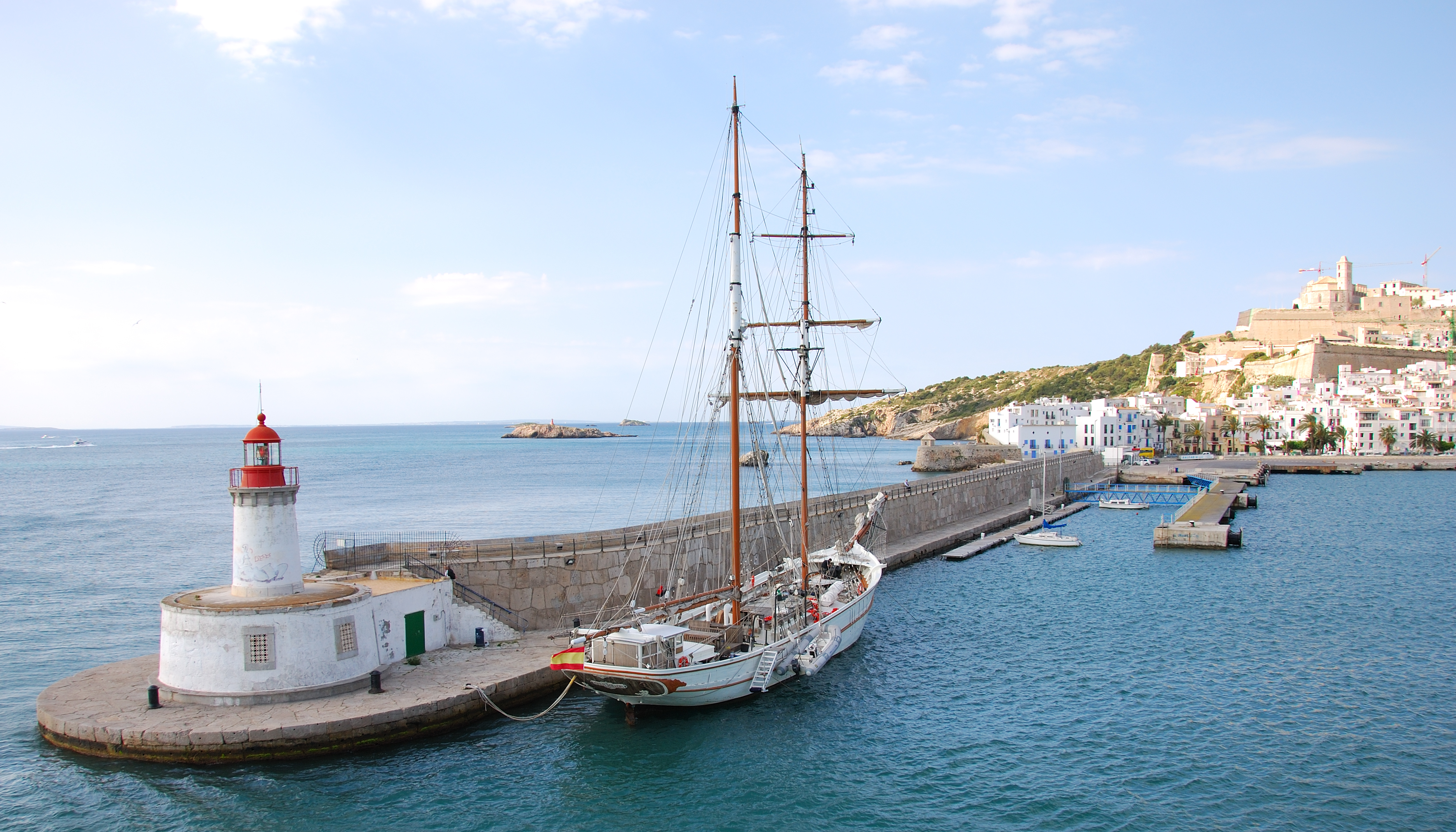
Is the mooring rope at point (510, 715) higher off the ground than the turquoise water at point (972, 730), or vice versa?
the mooring rope at point (510, 715)

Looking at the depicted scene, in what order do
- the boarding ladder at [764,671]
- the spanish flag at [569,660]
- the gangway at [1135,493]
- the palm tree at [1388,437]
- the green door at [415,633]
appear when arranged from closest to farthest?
the spanish flag at [569,660] < the green door at [415,633] < the boarding ladder at [764,671] < the gangway at [1135,493] < the palm tree at [1388,437]

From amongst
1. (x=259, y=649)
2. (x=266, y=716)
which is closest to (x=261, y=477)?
(x=259, y=649)

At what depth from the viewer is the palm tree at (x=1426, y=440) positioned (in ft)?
374

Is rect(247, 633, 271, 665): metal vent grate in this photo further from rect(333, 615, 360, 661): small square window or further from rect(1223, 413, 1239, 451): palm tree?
rect(1223, 413, 1239, 451): palm tree

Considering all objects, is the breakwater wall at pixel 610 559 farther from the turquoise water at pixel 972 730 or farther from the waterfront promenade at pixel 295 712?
the turquoise water at pixel 972 730

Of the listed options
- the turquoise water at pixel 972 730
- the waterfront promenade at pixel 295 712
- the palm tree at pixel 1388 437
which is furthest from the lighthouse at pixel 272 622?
the palm tree at pixel 1388 437

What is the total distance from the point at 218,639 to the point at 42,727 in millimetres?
4248

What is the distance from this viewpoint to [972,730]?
19.9m

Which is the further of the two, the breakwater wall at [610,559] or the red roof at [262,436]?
Result: the breakwater wall at [610,559]

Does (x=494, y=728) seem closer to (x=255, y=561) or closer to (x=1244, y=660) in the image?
(x=255, y=561)

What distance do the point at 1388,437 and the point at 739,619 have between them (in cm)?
Result: 12805

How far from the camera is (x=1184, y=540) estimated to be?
4722 centimetres

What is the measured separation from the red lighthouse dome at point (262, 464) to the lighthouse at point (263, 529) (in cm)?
2

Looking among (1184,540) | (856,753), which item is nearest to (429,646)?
(856,753)
